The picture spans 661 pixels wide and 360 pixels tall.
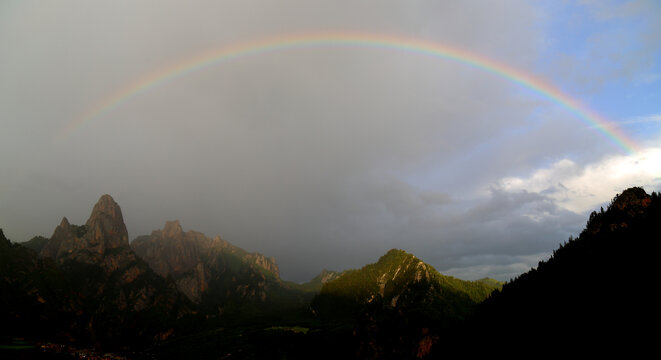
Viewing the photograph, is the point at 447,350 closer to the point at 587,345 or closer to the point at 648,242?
the point at 587,345

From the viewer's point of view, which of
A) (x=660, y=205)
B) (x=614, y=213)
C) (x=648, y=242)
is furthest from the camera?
(x=614, y=213)

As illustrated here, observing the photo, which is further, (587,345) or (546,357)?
(546,357)

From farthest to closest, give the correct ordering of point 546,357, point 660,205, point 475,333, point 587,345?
point 475,333 → point 660,205 → point 546,357 → point 587,345

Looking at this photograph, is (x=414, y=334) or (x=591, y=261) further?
(x=414, y=334)

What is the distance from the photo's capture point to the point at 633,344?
59.6 meters

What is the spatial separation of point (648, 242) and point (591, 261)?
21682mm

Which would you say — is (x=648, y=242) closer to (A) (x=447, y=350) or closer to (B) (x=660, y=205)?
(B) (x=660, y=205)

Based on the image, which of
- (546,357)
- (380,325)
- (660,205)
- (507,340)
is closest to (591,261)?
(660,205)

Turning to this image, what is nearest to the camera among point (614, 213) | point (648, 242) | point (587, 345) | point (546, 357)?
point (587, 345)

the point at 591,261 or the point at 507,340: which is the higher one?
the point at 591,261

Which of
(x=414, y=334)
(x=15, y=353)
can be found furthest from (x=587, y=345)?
(x=15, y=353)

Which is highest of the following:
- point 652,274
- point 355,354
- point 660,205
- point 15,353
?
point 660,205

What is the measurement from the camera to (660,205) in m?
114

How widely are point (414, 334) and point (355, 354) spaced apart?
38.6m
